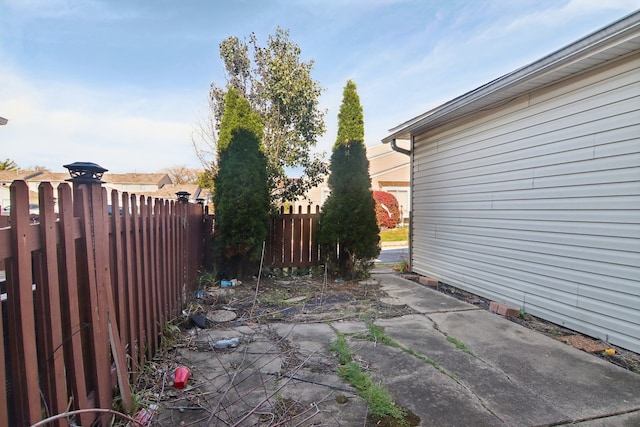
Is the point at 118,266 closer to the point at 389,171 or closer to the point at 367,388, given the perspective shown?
the point at 367,388

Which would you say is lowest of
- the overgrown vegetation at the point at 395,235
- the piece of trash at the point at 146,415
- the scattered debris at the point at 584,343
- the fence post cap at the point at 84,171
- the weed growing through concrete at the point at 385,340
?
the overgrown vegetation at the point at 395,235

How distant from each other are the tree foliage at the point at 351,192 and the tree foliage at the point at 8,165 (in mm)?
19599

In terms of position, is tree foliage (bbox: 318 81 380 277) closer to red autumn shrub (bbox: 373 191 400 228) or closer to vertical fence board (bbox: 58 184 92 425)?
vertical fence board (bbox: 58 184 92 425)

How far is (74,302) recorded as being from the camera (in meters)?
1.42

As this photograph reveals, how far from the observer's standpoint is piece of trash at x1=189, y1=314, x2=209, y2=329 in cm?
328

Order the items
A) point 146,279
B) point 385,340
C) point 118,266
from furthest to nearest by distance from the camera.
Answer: point 385,340 → point 146,279 → point 118,266

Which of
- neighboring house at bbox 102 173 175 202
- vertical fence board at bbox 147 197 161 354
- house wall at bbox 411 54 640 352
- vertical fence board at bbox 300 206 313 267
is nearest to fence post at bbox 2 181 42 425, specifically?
vertical fence board at bbox 147 197 161 354

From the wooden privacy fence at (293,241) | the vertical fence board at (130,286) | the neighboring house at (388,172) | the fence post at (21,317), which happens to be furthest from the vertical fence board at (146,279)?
the neighboring house at (388,172)

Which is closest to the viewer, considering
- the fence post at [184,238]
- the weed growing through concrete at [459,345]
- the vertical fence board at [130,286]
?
the vertical fence board at [130,286]

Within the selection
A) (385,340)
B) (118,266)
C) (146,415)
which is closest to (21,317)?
(118,266)

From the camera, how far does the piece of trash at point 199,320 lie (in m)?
3.28

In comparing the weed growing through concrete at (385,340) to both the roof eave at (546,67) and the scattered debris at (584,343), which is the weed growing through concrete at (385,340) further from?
the roof eave at (546,67)

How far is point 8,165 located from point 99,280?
22.2 metres

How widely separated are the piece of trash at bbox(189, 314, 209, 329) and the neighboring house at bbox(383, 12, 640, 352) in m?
3.59
